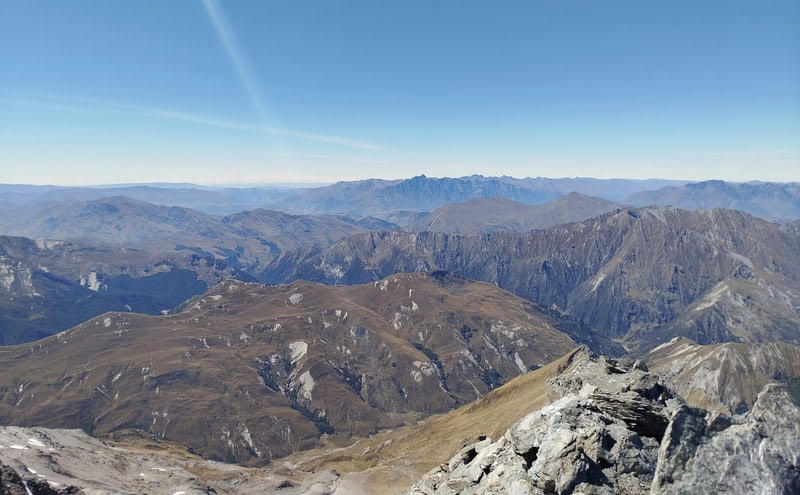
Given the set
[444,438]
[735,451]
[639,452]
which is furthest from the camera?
[444,438]

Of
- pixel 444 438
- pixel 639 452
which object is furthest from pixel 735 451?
pixel 444 438

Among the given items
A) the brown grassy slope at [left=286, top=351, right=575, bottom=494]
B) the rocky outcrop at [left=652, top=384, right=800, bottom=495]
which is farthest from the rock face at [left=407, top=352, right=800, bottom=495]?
the brown grassy slope at [left=286, top=351, right=575, bottom=494]

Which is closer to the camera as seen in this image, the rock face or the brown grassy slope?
the rock face

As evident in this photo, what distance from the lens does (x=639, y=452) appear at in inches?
1246

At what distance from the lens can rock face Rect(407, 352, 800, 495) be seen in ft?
80.3

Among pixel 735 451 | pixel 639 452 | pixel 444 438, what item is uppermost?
pixel 735 451

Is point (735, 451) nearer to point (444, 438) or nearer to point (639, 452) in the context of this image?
point (639, 452)

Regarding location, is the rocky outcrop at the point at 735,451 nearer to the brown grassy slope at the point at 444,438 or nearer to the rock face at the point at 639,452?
the rock face at the point at 639,452

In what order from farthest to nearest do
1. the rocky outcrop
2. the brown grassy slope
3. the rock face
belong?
the brown grassy slope < the rock face < the rocky outcrop

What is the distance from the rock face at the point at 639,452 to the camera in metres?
24.5

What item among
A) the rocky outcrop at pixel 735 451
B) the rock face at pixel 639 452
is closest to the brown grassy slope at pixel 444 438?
the rock face at pixel 639 452

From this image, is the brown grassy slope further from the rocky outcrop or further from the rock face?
the rocky outcrop

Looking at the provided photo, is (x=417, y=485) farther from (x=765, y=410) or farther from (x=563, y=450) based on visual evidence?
(x=765, y=410)

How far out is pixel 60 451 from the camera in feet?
382
